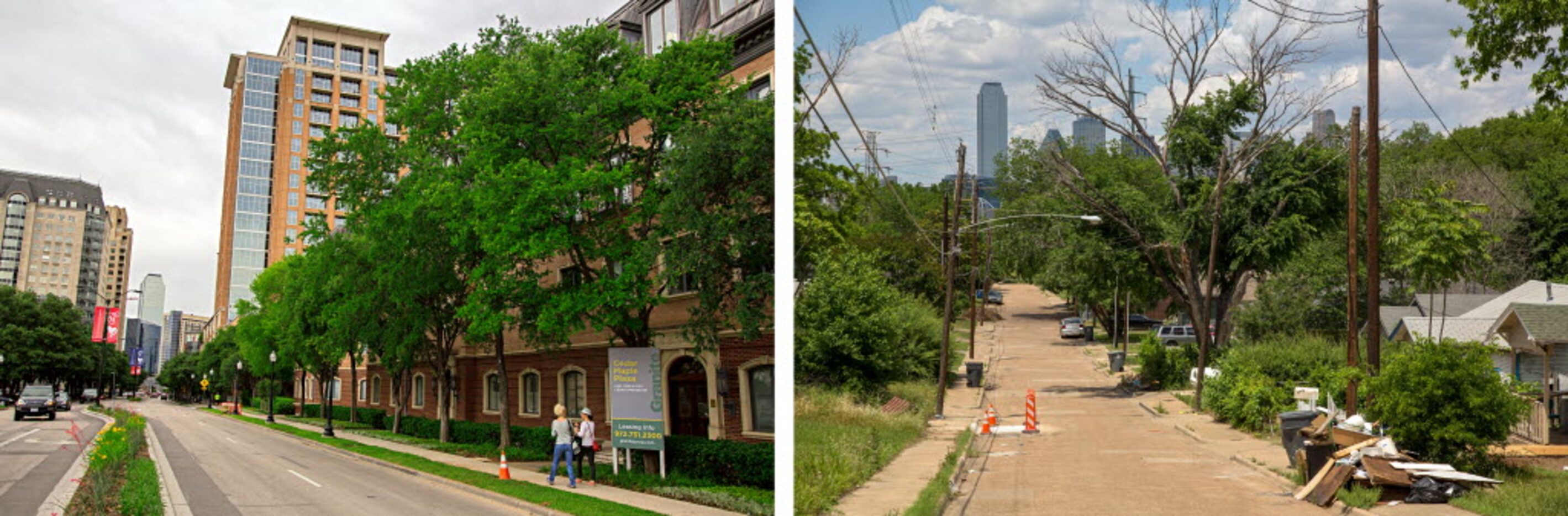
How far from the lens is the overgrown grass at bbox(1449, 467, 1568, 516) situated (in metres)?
7.39

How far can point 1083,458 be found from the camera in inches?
408

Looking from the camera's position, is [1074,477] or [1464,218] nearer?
[1464,218]

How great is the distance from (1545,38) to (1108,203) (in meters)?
7.70

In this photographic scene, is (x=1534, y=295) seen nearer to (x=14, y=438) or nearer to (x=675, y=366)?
(x=675, y=366)

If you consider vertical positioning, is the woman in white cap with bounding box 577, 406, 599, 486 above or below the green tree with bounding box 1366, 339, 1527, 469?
below

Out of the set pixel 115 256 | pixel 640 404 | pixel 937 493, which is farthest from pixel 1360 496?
pixel 115 256

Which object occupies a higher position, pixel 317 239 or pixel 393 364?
pixel 317 239

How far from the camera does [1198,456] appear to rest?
12398 millimetres

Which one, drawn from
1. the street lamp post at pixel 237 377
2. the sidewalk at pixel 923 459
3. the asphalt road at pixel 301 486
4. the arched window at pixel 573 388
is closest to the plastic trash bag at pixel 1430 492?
the sidewalk at pixel 923 459

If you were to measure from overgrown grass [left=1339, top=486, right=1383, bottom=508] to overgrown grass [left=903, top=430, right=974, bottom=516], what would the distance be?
12.1ft

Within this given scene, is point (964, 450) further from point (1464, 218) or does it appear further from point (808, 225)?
point (808, 225)

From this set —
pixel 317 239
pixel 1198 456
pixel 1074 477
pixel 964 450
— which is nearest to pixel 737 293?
pixel 1074 477

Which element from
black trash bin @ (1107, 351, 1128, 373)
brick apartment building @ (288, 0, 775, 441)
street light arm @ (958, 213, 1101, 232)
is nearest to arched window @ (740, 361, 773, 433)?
brick apartment building @ (288, 0, 775, 441)

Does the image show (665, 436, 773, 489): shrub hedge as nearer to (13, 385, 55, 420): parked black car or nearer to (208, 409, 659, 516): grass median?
(208, 409, 659, 516): grass median
